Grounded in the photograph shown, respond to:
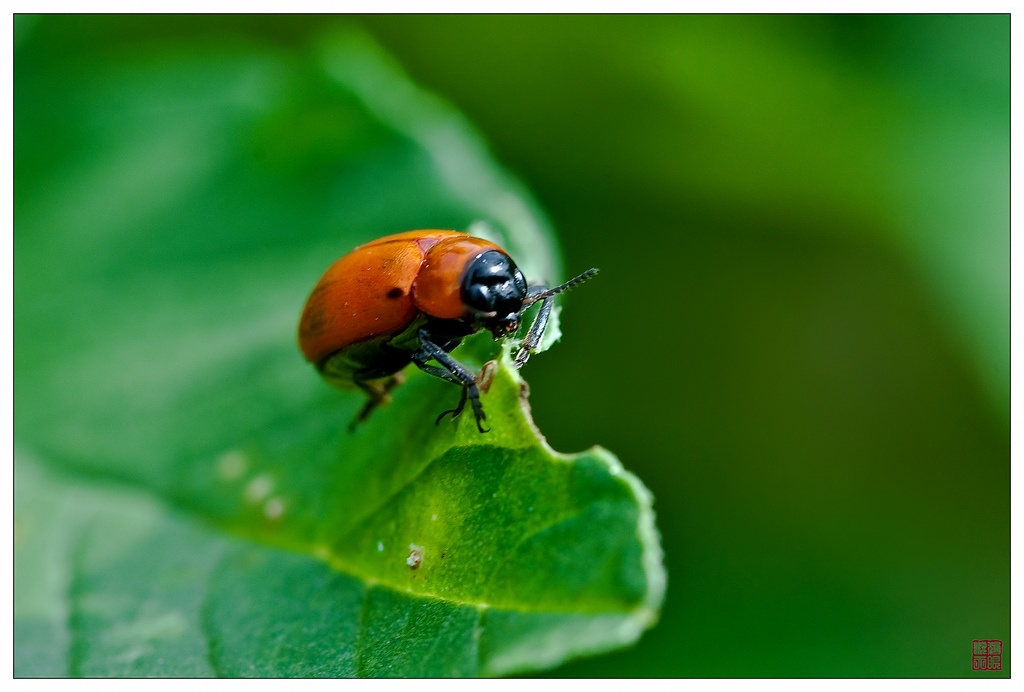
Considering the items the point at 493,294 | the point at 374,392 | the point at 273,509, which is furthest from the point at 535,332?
the point at 273,509

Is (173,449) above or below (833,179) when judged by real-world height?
below

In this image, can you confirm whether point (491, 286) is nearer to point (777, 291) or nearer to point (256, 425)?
point (256, 425)

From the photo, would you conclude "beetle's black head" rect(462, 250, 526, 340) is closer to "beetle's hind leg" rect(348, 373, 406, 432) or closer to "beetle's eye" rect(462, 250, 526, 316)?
"beetle's eye" rect(462, 250, 526, 316)

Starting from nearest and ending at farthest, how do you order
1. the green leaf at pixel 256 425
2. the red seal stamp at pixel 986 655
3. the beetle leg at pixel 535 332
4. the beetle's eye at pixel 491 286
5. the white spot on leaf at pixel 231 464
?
the green leaf at pixel 256 425 → the beetle leg at pixel 535 332 → the beetle's eye at pixel 491 286 → the white spot on leaf at pixel 231 464 → the red seal stamp at pixel 986 655

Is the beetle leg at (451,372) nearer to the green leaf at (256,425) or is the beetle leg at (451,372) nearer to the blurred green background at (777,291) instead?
the green leaf at (256,425)

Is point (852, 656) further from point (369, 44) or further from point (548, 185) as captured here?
point (369, 44)

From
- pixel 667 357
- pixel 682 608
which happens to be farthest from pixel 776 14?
pixel 682 608

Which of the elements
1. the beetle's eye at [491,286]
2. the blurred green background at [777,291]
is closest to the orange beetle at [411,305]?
the beetle's eye at [491,286]
